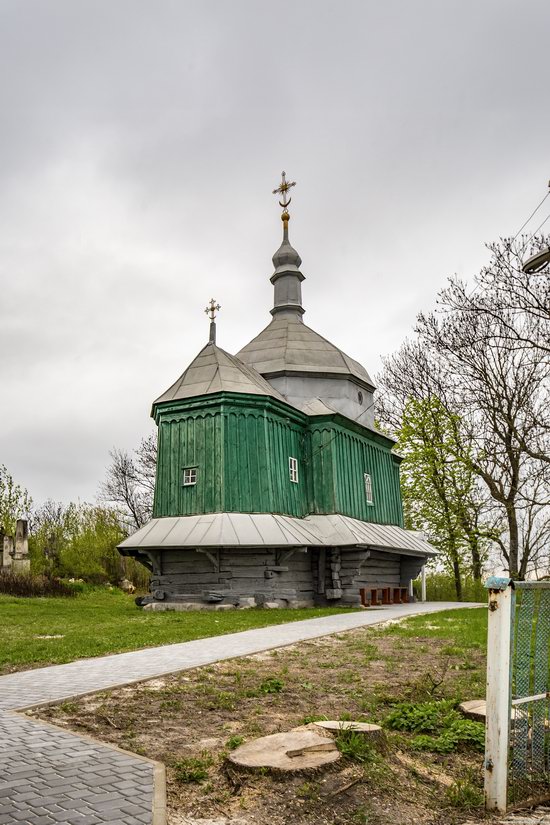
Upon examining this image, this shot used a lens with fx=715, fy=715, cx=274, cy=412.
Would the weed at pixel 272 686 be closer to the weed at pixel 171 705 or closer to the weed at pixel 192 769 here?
the weed at pixel 171 705

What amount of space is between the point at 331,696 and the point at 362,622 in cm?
852

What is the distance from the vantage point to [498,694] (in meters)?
4.35

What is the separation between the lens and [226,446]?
2145cm

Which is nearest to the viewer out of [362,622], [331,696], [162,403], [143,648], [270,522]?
[331,696]

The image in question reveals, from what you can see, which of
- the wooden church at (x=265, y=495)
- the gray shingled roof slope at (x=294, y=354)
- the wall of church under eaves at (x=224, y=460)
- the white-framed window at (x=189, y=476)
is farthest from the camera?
the gray shingled roof slope at (x=294, y=354)

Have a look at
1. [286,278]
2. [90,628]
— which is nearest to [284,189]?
[286,278]

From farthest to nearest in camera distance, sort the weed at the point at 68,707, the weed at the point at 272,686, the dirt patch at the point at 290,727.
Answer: the weed at the point at 272,686, the weed at the point at 68,707, the dirt patch at the point at 290,727

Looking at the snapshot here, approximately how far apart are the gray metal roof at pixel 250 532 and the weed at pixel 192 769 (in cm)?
1418

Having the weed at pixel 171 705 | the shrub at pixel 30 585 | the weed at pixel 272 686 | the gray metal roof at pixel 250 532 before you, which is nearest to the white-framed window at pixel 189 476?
the gray metal roof at pixel 250 532

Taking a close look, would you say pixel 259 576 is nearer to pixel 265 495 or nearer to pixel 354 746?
pixel 265 495

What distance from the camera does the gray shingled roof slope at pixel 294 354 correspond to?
26703 mm

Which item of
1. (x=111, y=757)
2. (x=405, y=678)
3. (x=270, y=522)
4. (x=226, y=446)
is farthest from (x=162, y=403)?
(x=111, y=757)

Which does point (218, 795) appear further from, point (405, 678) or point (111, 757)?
point (405, 678)

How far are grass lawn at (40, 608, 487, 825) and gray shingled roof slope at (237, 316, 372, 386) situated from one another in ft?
55.9
